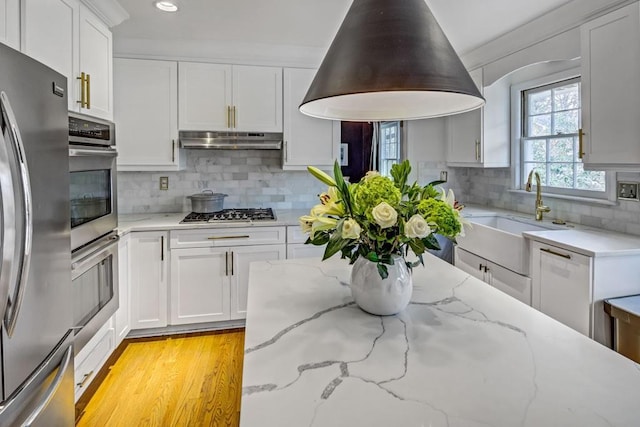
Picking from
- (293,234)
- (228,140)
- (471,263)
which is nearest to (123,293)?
(293,234)

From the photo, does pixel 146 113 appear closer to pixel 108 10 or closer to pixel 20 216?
pixel 108 10

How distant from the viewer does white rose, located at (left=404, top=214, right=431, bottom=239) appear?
3.29 ft

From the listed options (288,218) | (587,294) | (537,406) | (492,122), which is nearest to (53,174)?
(537,406)

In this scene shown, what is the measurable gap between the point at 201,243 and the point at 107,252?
2.42 feet

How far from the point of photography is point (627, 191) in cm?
236

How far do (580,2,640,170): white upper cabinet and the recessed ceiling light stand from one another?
2435 millimetres

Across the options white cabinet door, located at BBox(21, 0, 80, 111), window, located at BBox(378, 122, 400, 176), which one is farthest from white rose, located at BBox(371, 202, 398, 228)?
window, located at BBox(378, 122, 400, 176)

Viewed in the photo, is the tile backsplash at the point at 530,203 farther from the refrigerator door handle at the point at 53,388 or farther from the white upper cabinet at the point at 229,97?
the refrigerator door handle at the point at 53,388

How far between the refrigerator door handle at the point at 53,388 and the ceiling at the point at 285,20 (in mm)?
2039

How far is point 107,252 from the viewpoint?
2275 millimetres

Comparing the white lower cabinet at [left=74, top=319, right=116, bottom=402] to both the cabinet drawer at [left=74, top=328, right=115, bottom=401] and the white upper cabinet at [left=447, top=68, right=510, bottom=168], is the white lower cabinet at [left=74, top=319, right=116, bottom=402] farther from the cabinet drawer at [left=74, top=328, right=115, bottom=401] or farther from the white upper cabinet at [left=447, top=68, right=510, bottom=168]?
the white upper cabinet at [left=447, top=68, right=510, bottom=168]

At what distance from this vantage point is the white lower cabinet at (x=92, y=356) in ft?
6.47

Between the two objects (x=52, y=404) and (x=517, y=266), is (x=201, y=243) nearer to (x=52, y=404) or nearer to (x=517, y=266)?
(x=52, y=404)

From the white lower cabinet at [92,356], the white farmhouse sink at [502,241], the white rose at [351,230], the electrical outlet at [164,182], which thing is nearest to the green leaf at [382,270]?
the white rose at [351,230]
